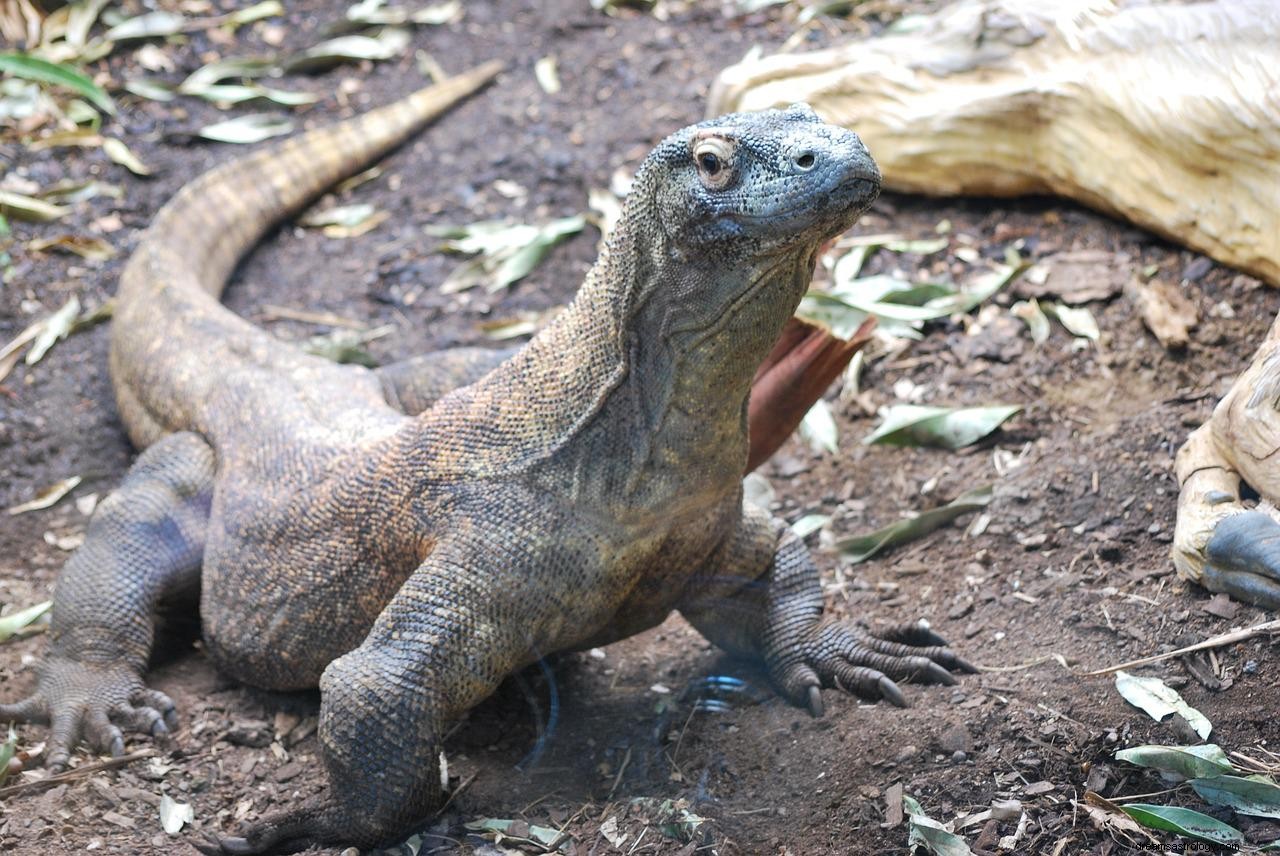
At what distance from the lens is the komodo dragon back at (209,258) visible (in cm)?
660

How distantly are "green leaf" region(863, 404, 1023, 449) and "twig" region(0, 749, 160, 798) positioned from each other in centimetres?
366

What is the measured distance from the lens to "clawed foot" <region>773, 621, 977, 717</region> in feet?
15.8

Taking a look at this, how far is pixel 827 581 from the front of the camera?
5.86 metres

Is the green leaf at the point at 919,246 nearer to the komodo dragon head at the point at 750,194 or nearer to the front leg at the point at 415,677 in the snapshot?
the komodo dragon head at the point at 750,194

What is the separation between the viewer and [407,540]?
4.80m

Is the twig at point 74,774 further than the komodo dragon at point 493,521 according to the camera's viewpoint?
Yes

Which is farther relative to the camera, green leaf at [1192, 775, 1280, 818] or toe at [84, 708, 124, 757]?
toe at [84, 708, 124, 757]

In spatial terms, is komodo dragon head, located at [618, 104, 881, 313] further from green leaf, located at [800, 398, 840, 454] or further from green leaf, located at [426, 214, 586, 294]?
green leaf, located at [426, 214, 586, 294]

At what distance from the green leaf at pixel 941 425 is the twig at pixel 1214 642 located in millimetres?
2069

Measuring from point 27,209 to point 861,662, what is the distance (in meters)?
6.78

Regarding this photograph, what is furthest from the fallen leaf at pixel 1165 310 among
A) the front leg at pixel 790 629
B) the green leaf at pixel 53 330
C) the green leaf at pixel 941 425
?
the green leaf at pixel 53 330

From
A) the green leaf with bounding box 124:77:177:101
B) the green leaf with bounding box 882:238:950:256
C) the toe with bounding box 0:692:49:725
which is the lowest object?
the toe with bounding box 0:692:49:725

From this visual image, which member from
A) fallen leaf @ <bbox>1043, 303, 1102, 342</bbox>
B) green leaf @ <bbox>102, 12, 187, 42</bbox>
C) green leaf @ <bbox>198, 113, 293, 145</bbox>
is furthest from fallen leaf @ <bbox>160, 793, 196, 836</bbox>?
green leaf @ <bbox>102, 12, 187, 42</bbox>

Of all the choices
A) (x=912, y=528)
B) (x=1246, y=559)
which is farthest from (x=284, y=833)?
(x=1246, y=559)
